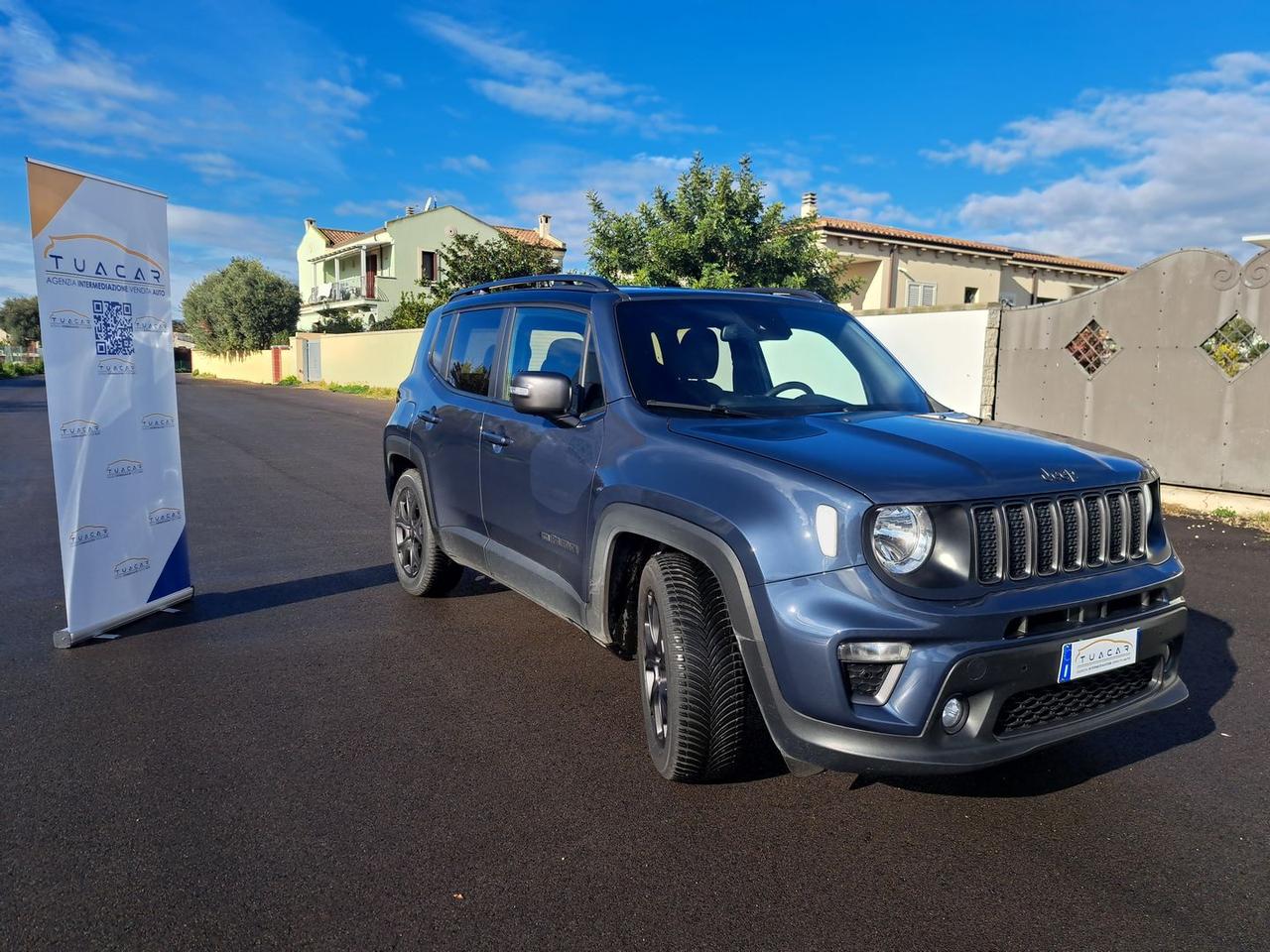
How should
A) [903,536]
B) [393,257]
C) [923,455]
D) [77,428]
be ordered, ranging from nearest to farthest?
[903,536]
[923,455]
[77,428]
[393,257]

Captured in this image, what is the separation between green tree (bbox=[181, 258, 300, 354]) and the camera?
56.6 metres

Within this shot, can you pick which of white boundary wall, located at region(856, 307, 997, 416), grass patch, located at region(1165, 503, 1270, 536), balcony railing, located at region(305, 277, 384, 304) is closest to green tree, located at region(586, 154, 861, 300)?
white boundary wall, located at region(856, 307, 997, 416)

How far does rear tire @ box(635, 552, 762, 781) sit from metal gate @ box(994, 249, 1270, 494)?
8007mm

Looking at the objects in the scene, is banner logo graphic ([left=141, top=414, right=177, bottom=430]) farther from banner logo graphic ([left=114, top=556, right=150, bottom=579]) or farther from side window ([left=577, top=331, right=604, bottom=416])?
side window ([left=577, top=331, right=604, bottom=416])

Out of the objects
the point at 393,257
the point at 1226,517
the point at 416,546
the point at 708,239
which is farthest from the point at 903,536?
the point at 393,257

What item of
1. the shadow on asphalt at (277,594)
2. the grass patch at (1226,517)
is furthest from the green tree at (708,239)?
the shadow on asphalt at (277,594)

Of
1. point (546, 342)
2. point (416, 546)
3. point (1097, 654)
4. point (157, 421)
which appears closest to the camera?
point (1097, 654)

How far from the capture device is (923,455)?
2.95 meters

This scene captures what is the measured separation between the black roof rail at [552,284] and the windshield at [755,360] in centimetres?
27

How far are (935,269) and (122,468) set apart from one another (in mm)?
26121

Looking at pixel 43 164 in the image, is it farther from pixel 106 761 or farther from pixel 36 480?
pixel 36 480

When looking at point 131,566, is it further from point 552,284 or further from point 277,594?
point 552,284

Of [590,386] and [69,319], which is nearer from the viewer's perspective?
[590,386]

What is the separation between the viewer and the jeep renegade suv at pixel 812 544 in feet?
8.62
